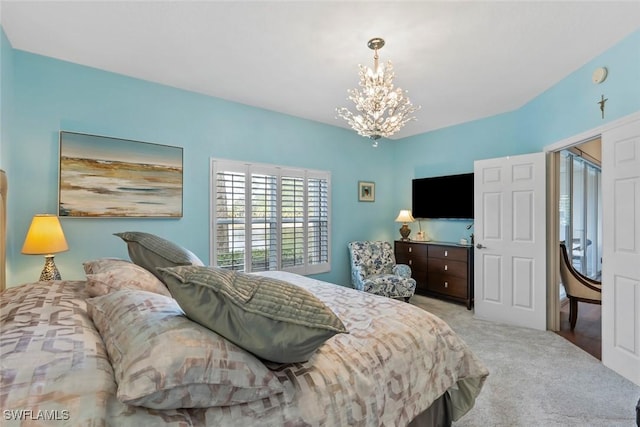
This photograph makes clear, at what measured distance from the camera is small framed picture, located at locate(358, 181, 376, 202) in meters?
4.94

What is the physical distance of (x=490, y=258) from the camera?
12.6 ft

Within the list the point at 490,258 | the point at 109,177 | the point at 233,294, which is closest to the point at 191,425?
the point at 233,294

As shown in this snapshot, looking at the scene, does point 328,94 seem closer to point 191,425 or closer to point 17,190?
point 17,190

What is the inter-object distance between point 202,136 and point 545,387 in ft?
13.0

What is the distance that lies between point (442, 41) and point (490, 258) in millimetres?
2743

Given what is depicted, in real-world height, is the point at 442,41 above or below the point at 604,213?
above

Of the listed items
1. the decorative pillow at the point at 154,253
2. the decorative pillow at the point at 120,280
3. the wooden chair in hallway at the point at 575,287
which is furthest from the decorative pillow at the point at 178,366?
the wooden chair in hallway at the point at 575,287

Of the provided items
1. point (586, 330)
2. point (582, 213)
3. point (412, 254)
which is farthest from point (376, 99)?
point (582, 213)

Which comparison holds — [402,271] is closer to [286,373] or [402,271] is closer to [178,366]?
[286,373]

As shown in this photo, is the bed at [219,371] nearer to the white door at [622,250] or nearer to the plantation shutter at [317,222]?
the white door at [622,250]

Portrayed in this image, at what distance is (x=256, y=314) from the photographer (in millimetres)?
918

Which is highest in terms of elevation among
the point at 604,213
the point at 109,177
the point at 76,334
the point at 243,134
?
the point at 243,134

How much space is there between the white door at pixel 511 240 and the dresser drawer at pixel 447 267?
237mm

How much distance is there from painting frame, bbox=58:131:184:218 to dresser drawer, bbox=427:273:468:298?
3.67m
